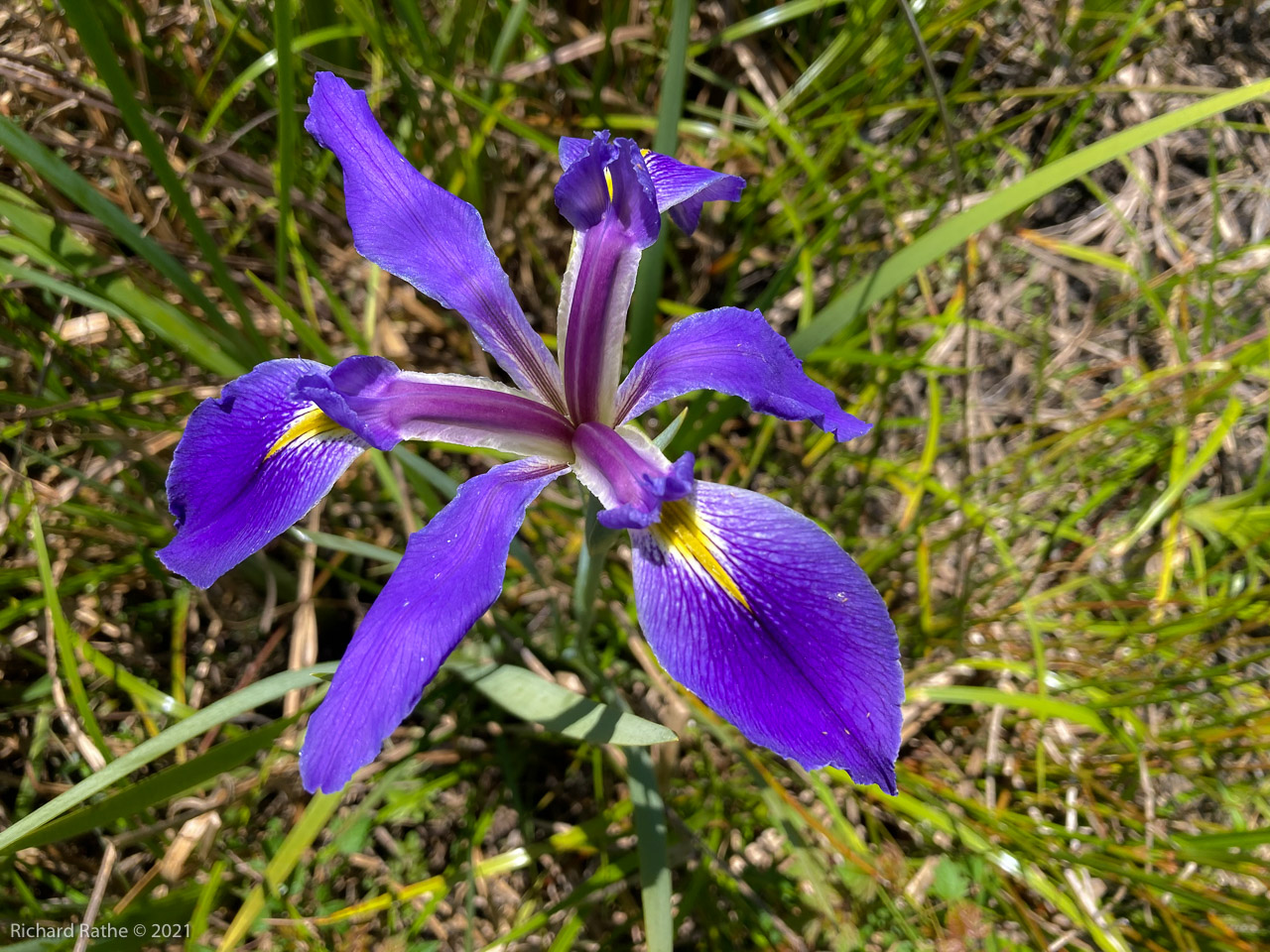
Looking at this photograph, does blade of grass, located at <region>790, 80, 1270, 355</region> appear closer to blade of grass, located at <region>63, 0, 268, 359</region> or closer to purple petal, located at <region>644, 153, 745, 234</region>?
purple petal, located at <region>644, 153, 745, 234</region>

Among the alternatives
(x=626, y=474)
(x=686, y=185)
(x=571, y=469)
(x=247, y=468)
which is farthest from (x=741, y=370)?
(x=247, y=468)

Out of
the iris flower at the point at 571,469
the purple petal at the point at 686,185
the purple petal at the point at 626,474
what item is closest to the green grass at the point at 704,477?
the purple petal at the point at 686,185

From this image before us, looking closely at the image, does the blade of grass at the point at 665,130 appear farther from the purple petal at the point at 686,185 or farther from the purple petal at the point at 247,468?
the purple petal at the point at 247,468

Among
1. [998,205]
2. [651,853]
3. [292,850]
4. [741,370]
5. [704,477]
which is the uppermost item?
[741,370]

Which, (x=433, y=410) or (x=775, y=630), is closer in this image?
(x=775, y=630)

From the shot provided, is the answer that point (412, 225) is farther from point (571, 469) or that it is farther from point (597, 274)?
point (571, 469)

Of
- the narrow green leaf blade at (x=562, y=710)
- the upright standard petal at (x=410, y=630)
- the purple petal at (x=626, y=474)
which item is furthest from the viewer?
the narrow green leaf blade at (x=562, y=710)

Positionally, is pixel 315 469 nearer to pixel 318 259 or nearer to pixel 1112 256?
pixel 318 259
